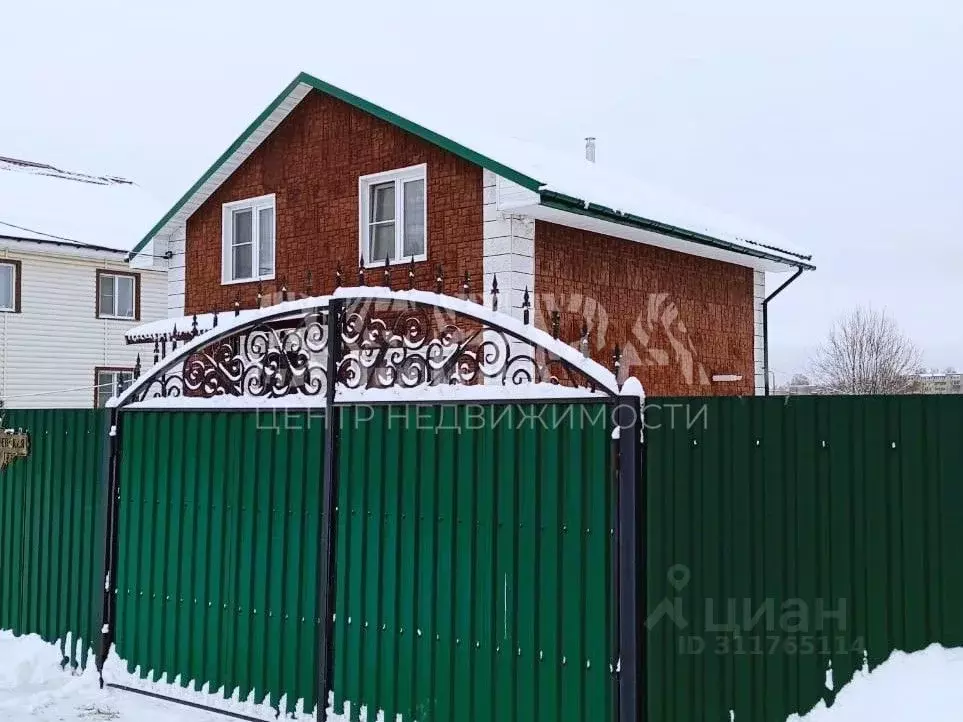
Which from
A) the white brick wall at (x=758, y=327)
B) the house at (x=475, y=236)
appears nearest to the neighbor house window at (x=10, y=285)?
the house at (x=475, y=236)

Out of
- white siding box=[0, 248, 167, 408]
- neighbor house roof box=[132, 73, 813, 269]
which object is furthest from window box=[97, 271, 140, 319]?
neighbor house roof box=[132, 73, 813, 269]

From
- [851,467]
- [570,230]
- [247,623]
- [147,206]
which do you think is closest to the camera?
[851,467]

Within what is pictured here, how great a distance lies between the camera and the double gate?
4809mm

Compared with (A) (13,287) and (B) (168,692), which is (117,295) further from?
(B) (168,692)

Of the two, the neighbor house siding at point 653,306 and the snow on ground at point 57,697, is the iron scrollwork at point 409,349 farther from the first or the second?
the neighbor house siding at point 653,306

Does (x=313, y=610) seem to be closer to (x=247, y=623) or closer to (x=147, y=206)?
(x=247, y=623)

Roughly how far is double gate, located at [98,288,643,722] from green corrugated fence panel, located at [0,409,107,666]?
1.01ft

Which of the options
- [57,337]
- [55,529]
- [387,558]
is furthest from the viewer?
[57,337]

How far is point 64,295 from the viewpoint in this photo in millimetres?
22250

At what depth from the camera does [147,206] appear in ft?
86.7

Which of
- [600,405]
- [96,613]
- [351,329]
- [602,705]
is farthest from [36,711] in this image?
[600,405]

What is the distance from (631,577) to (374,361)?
82.6 inches

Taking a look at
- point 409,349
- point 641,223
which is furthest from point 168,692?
point 641,223

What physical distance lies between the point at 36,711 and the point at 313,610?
213cm
